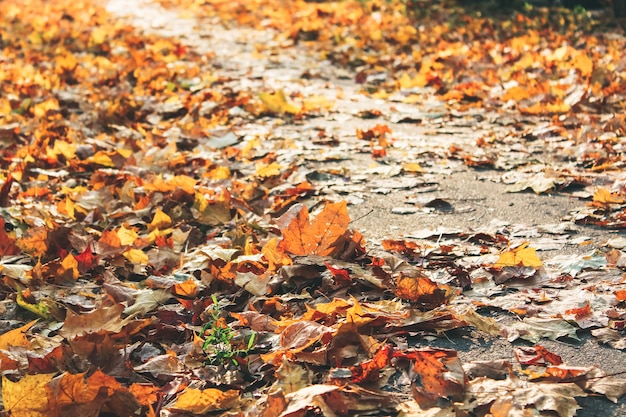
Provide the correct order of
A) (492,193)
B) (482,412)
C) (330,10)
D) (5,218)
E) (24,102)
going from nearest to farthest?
1. (482,412)
2. (5,218)
3. (492,193)
4. (24,102)
5. (330,10)

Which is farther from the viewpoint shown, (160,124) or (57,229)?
(160,124)

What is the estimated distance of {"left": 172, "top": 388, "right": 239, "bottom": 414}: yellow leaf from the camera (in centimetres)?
199

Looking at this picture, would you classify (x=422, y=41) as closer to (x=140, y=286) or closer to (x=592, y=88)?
(x=592, y=88)

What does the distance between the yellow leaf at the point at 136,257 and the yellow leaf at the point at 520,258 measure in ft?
4.73

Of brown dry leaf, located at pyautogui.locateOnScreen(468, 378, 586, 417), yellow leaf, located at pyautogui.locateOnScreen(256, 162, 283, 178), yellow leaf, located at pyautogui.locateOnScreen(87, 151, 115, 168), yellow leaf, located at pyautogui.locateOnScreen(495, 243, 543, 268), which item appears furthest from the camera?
yellow leaf, located at pyautogui.locateOnScreen(87, 151, 115, 168)

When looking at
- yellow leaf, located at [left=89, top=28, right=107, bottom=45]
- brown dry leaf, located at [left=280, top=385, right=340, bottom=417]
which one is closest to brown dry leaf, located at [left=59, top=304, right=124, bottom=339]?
brown dry leaf, located at [left=280, top=385, right=340, bottom=417]

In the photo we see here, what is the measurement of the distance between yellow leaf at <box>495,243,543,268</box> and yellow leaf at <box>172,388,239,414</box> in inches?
50.3

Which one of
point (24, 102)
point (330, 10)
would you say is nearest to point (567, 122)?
point (24, 102)

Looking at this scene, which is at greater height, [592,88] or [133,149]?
[592,88]

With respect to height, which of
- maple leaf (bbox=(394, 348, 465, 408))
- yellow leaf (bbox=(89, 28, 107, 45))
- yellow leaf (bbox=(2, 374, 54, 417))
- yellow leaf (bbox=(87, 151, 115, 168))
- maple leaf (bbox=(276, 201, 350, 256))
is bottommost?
yellow leaf (bbox=(89, 28, 107, 45))

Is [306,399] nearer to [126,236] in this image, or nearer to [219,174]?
[126,236]

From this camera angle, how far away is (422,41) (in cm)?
809

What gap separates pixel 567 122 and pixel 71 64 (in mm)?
4957

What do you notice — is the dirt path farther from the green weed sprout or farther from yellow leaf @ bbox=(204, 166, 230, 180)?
the green weed sprout
